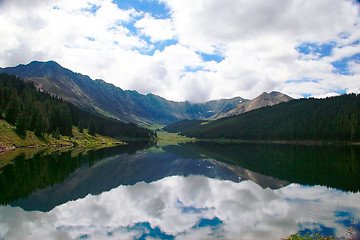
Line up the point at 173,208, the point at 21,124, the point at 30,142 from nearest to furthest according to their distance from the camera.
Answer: the point at 173,208 → the point at 21,124 → the point at 30,142

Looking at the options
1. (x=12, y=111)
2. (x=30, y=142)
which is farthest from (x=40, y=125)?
(x=12, y=111)

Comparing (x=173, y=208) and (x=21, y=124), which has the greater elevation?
(x=21, y=124)

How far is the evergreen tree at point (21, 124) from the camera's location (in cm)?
9343

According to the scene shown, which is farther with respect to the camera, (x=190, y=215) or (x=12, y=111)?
(x=12, y=111)

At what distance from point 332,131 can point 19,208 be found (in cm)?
17921

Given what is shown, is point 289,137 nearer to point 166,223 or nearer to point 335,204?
point 335,204

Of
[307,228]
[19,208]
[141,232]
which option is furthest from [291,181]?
[19,208]

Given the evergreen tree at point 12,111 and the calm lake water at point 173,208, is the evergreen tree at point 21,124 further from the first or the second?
the calm lake water at point 173,208

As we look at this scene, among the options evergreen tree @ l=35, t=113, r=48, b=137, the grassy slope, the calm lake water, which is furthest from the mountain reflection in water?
evergreen tree @ l=35, t=113, r=48, b=137

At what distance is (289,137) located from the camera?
197750 mm

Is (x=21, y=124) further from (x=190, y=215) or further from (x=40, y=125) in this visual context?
(x=190, y=215)

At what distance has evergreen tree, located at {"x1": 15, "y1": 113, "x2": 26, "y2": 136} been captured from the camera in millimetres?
93425

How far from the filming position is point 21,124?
93.9 metres

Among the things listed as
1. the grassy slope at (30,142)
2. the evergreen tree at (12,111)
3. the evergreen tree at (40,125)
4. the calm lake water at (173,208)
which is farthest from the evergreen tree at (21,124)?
the calm lake water at (173,208)
